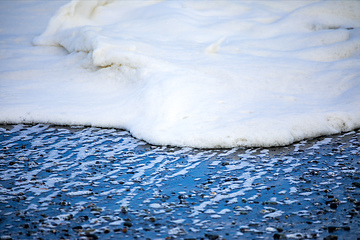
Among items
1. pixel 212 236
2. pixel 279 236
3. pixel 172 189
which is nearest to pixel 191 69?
pixel 172 189

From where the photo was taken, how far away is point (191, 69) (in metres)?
13.7

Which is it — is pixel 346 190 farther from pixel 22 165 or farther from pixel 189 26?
pixel 189 26

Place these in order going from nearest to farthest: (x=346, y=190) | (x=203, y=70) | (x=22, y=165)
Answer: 1. (x=346, y=190)
2. (x=22, y=165)
3. (x=203, y=70)

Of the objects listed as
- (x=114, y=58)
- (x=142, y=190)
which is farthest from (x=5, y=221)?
(x=114, y=58)

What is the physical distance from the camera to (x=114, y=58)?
14.3 meters

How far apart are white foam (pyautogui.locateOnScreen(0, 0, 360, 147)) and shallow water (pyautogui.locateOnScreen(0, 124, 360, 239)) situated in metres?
0.92

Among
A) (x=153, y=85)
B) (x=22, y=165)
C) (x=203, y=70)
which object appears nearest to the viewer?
(x=22, y=165)

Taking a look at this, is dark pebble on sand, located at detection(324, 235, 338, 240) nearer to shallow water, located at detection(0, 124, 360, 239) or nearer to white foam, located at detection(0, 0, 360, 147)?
shallow water, located at detection(0, 124, 360, 239)

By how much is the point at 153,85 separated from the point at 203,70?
2.16 m

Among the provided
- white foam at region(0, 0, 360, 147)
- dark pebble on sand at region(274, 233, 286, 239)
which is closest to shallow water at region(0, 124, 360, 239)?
dark pebble on sand at region(274, 233, 286, 239)

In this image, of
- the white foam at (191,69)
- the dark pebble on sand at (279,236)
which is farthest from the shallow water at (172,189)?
the white foam at (191,69)

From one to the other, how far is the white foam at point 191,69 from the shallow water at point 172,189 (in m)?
0.92

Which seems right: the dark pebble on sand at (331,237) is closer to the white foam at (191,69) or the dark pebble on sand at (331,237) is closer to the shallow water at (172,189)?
the shallow water at (172,189)

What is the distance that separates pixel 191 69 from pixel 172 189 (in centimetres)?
671
